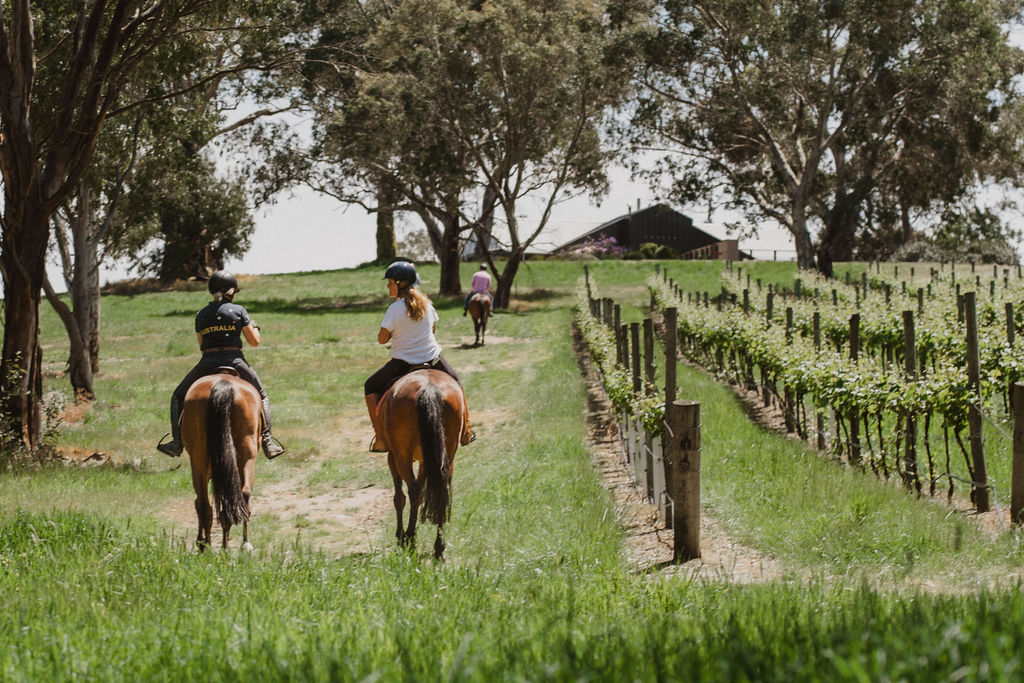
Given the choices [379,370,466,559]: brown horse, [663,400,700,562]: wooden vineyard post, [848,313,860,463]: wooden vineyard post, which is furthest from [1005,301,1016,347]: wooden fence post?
[379,370,466,559]: brown horse

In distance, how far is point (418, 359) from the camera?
8297mm

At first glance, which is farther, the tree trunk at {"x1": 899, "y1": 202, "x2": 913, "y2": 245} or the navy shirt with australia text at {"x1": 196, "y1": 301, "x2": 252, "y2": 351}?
the tree trunk at {"x1": 899, "y1": 202, "x2": 913, "y2": 245}

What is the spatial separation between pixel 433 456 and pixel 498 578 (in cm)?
202

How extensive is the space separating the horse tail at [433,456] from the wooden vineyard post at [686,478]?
174cm

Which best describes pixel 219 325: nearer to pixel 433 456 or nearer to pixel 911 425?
pixel 433 456

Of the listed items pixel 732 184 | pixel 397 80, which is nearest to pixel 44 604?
pixel 397 80

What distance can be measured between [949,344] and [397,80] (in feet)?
87.5

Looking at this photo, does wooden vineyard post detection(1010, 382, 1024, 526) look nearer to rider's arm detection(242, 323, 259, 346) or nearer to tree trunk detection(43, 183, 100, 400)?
rider's arm detection(242, 323, 259, 346)

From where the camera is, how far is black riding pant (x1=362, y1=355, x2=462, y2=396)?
833 cm

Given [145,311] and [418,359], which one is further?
[145,311]

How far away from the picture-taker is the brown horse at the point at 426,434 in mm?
7645

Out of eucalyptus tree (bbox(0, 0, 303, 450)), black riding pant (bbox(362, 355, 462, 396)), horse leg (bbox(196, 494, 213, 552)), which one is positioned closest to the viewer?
horse leg (bbox(196, 494, 213, 552))

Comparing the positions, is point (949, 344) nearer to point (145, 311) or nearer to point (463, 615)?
point (463, 615)

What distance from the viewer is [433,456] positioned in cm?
766
